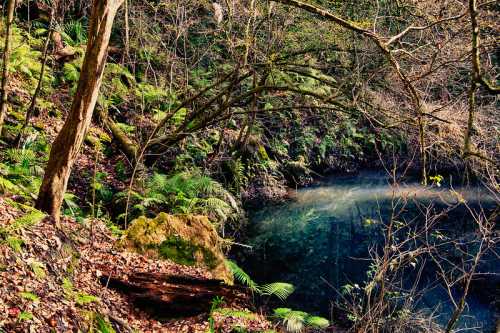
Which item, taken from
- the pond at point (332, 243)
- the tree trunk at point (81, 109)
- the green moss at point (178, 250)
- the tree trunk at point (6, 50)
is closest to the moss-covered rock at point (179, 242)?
the green moss at point (178, 250)

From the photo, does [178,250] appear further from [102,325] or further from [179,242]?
[102,325]

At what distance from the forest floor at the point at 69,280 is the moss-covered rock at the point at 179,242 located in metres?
0.21

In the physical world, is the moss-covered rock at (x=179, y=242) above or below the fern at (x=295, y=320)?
above

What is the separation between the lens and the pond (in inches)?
338

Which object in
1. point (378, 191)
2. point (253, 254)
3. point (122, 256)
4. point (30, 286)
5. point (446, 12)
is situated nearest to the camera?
point (30, 286)

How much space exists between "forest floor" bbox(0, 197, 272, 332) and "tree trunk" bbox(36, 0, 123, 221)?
342 mm

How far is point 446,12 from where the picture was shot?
8.70 meters

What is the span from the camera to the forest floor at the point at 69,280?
3699 mm

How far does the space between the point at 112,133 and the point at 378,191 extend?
9.45 metres

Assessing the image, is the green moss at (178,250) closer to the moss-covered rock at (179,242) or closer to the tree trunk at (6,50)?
the moss-covered rock at (179,242)

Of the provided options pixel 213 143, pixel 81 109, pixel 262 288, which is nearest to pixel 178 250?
pixel 262 288

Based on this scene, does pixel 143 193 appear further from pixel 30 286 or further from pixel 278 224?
pixel 30 286

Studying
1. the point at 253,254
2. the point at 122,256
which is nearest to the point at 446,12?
the point at 253,254

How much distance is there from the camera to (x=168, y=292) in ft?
18.9
